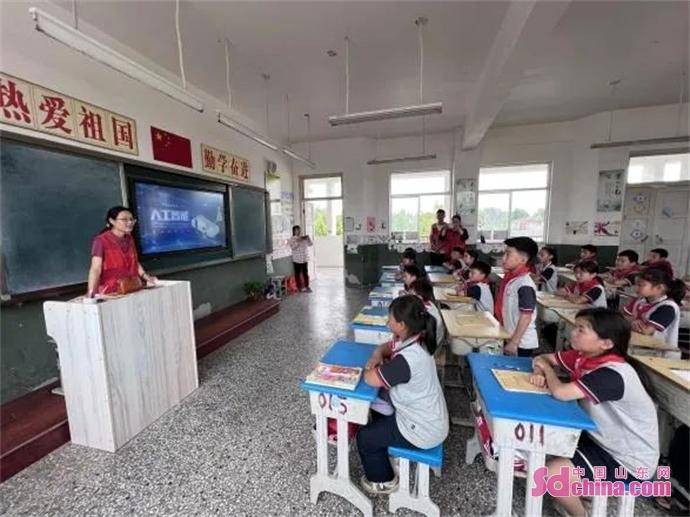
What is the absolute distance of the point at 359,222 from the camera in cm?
709

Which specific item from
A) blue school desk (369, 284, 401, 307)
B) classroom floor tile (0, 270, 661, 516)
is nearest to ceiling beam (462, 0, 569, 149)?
blue school desk (369, 284, 401, 307)

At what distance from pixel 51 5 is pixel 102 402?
3.28 metres

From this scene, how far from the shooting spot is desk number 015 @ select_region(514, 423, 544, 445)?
117 centimetres

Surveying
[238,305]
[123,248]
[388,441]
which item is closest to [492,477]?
[388,441]

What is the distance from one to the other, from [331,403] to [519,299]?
4.64 ft

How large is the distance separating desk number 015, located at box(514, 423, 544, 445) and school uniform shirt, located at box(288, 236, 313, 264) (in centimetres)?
553

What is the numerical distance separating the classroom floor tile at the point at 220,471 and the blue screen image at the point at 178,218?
6.06 ft

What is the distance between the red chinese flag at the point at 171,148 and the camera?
3.50m

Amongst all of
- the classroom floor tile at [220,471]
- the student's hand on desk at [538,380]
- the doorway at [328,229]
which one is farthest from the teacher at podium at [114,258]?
the doorway at [328,229]

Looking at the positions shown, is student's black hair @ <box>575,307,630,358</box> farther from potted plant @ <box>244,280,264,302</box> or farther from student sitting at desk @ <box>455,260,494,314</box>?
potted plant @ <box>244,280,264,302</box>

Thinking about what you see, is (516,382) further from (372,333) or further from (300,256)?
(300,256)

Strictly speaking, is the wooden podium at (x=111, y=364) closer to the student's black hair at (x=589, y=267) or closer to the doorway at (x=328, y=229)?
the student's black hair at (x=589, y=267)

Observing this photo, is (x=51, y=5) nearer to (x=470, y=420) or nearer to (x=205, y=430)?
(x=205, y=430)

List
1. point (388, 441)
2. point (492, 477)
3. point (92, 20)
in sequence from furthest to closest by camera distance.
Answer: point (92, 20)
point (492, 477)
point (388, 441)
